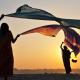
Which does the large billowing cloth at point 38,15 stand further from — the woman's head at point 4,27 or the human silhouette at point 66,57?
the human silhouette at point 66,57

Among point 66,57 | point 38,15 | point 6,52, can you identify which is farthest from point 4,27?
point 66,57

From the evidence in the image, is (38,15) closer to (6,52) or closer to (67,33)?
(67,33)

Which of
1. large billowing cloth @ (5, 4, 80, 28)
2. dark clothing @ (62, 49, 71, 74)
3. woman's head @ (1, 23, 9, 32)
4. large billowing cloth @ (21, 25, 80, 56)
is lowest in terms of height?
dark clothing @ (62, 49, 71, 74)

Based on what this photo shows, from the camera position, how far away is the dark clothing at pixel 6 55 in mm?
13610

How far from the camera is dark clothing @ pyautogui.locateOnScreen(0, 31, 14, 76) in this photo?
1361 cm

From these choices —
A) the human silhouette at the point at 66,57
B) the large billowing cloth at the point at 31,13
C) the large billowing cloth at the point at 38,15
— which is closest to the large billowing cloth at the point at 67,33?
the large billowing cloth at the point at 38,15

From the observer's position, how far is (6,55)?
13.7m

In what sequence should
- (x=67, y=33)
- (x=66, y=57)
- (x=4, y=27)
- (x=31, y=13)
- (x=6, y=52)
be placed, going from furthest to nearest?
(x=66, y=57) → (x=67, y=33) → (x=31, y=13) → (x=6, y=52) → (x=4, y=27)

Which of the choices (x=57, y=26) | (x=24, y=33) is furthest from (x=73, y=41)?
(x=24, y=33)

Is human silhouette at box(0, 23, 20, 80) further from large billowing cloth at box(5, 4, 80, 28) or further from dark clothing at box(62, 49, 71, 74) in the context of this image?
dark clothing at box(62, 49, 71, 74)

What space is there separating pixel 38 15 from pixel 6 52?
3.02 meters

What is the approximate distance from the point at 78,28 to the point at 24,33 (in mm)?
1997

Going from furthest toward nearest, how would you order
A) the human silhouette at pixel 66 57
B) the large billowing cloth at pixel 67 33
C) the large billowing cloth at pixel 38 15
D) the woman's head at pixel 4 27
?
the human silhouette at pixel 66 57, the large billowing cloth at pixel 67 33, the large billowing cloth at pixel 38 15, the woman's head at pixel 4 27

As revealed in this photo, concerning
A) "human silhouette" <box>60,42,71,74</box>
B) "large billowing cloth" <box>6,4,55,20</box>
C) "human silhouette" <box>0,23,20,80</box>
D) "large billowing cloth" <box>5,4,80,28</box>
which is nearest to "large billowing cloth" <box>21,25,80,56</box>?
"large billowing cloth" <box>5,4,80,28</box>
